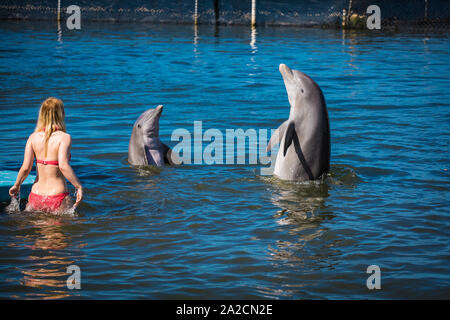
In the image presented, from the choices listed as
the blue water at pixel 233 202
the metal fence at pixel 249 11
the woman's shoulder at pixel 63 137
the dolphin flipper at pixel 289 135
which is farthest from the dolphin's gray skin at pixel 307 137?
the metal fence at pixel 249 11

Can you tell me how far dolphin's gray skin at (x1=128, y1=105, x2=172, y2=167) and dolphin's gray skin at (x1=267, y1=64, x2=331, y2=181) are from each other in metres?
1.84

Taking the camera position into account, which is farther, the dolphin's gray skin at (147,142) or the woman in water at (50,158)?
the dolphin's gray skin at (147,142)

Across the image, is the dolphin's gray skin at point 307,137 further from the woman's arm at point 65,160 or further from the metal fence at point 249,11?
the metal fence at point 249,11

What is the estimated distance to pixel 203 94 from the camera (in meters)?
15.2

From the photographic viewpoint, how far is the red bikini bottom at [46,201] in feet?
22.8

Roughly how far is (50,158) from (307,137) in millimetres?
3164

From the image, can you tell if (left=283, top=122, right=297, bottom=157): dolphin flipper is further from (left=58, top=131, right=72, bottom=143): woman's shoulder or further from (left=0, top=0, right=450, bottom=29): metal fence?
(left=0, top=0, right=450, bottom=29): metal fence

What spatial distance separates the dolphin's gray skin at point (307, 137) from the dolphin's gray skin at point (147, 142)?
72.3 inches

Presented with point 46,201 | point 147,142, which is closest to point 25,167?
point 46,201

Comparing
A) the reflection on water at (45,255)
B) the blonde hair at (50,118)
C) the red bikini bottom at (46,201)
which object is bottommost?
the reflection on water at (45,255)

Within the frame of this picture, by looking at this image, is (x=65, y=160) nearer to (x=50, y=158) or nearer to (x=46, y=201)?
(x=50, y=158)

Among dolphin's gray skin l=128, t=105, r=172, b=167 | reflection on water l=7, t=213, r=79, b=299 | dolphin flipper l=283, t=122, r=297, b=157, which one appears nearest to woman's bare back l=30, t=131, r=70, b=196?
reflection on water l=7, t=213, r=79, b=299
